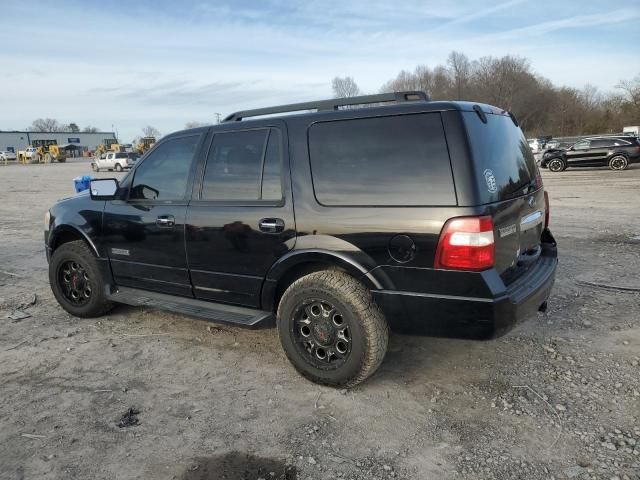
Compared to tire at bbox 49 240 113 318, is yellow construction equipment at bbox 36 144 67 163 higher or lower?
higher

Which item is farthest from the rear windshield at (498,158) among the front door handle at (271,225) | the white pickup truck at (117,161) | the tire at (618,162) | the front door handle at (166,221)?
the white pickup truck at (117,161)

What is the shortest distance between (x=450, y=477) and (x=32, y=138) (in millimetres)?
124628

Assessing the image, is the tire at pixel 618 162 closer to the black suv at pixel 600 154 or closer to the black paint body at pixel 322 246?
the black suv at pixel 600 154

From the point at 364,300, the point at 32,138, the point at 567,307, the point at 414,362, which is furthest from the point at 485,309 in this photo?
the point at 32,138

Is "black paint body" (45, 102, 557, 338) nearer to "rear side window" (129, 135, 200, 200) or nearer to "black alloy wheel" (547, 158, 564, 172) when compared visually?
"rear side window" (129, 135, 200, 200)

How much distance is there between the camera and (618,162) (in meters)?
22.1

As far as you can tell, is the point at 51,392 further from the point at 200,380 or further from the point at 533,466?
the point at 533,466

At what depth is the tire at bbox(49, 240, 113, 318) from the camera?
4652mm

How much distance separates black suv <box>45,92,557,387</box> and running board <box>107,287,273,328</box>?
17mm

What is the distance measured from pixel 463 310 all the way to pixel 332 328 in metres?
0.90

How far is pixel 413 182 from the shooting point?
9.77ft

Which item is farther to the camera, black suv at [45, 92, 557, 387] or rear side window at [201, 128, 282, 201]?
rear side window at [201, 128, 282, 201]

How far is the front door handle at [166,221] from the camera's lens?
3.99m

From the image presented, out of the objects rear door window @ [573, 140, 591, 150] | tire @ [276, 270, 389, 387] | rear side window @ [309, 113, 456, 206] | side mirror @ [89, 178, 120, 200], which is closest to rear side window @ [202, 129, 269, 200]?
rear side window @ [309, 113, 456, 206]
